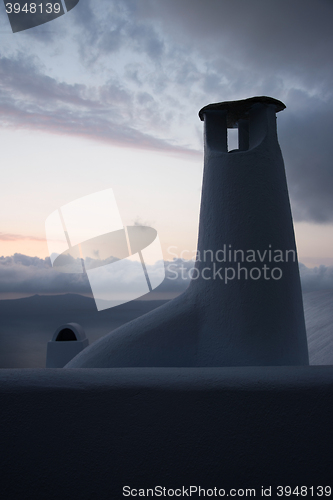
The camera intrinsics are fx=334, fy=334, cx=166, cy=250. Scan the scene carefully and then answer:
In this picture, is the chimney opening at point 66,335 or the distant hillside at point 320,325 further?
the chimney opening at point 66,335

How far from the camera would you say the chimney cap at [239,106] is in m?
4.91

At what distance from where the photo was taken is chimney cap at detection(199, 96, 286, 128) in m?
4.91

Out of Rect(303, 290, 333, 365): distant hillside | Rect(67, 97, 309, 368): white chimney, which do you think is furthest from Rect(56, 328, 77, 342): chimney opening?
Rect(303, 290, 333, 365): distant hillside

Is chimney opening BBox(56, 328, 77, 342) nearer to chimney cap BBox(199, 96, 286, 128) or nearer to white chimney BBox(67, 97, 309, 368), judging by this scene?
white chimney BBox(67, 97, 309, 368)

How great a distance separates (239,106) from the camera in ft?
16.5

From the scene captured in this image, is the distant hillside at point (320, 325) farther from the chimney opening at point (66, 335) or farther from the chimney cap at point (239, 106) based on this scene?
the chimney opening at point (66, 335)

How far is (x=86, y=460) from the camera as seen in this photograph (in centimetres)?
274

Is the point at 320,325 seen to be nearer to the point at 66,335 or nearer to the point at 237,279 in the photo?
the point at 237,279

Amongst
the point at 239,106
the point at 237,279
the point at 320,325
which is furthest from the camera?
the point at 320,325

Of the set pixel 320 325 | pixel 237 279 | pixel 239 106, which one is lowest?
pixel 237 279

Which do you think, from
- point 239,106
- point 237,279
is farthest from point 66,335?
point 239,106

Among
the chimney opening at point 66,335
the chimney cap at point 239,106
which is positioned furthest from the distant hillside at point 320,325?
the chimney opening at point 66,335

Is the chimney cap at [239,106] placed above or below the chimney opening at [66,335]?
above

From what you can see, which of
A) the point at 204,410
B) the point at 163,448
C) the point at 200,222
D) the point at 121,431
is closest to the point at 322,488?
the point at 204,410
